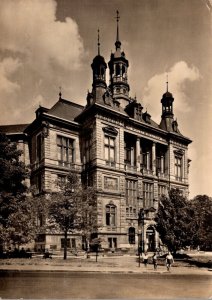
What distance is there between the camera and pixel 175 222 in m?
21.0

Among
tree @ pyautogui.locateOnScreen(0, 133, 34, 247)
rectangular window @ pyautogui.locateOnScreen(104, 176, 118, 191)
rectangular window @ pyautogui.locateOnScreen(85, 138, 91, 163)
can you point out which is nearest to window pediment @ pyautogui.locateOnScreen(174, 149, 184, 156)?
rectangular window @ pyautogui.locateOnScreen(104, 176, 118, 191)

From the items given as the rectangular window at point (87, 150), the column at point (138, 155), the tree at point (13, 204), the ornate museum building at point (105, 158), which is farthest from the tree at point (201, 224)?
the tree at point (13, 204)

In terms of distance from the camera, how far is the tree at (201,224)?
67.1 feet

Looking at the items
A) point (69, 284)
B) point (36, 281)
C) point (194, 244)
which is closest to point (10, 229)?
point (36, 281)

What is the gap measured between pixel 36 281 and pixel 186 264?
1001cm

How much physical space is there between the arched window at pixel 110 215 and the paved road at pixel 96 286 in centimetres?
1195

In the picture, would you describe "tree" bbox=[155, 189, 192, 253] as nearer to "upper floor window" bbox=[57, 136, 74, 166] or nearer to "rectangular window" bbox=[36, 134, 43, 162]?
"upper floor window" bbox=[57, 136, 74, 166]

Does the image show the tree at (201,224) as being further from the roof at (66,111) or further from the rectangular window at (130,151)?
the roof at (66,111)

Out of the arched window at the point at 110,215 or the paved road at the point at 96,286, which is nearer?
the paved road at the point at 96,286

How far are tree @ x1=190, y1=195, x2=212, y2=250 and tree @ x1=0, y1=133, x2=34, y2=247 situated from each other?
31.0 ft

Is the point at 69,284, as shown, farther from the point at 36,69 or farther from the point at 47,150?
the point at 47,150

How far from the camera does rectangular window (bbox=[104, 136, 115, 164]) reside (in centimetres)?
2622

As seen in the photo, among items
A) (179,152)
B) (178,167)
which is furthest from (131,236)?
(179,152)

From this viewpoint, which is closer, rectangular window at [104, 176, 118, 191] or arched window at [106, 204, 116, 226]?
arched window at [106, 204, 116, 226]
